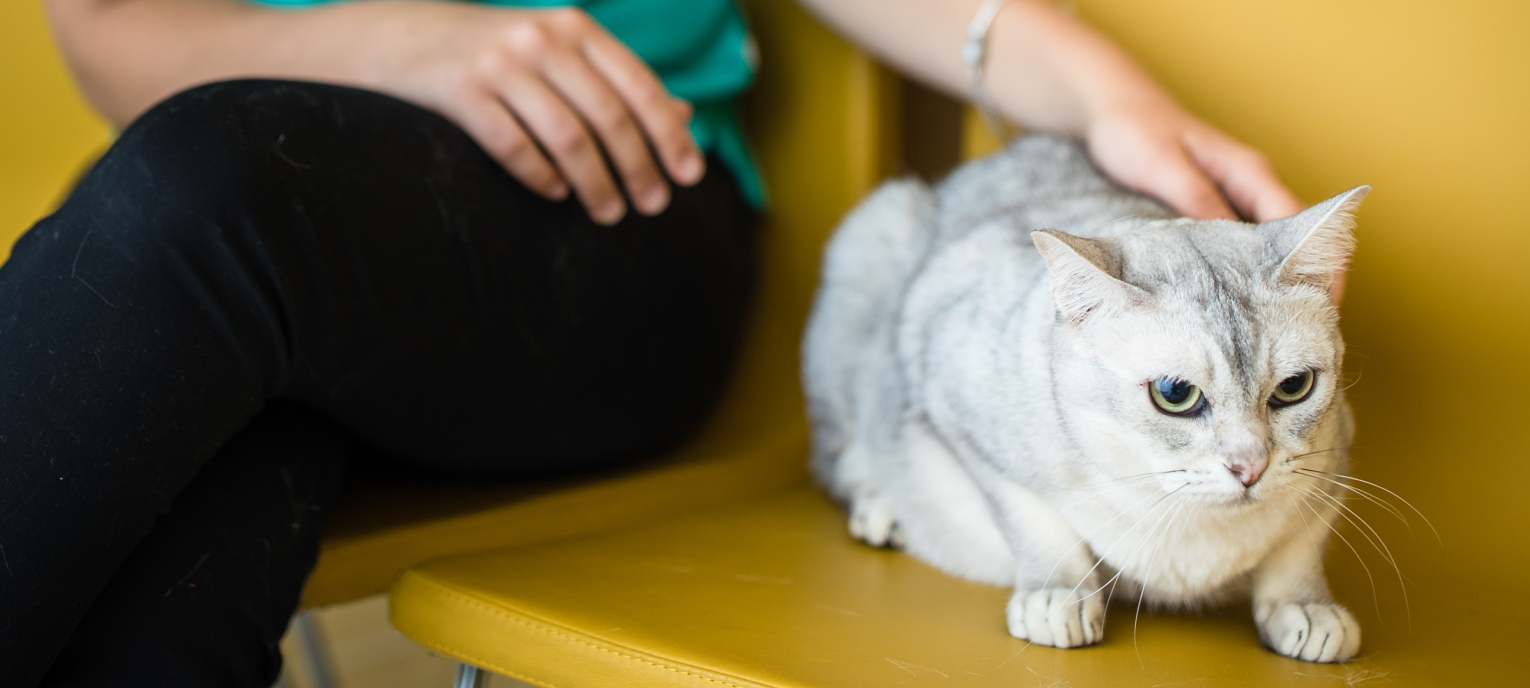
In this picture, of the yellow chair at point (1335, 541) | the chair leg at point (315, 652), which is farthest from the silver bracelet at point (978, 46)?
the chair leg at point (315, 652)

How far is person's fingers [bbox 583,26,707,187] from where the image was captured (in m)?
0.92

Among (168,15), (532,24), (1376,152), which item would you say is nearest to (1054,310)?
(1376,152)

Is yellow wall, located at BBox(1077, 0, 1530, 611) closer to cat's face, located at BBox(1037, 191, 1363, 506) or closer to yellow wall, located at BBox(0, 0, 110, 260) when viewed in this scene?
cat's face, located at BBox(1037, 191, 1363, 506)

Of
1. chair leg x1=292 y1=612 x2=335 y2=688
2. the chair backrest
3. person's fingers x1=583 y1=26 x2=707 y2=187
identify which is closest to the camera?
person's fingers x1=583 y1=26 x2=707 y2=187

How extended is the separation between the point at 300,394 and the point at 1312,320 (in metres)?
0.72

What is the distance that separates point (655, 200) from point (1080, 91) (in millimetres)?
410

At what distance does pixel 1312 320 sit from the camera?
2.17 ft

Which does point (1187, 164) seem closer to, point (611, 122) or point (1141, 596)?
point (1141, 596)

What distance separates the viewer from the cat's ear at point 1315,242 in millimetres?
647

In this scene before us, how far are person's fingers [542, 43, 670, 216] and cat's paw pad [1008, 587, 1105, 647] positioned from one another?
502mm

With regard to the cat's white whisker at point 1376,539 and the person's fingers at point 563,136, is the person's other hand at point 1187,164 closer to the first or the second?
the cat's white whisker at point 1376,539

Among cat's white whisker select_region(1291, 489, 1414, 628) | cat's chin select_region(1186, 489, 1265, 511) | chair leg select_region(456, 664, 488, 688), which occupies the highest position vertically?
cat's chin select_region(1186, 489, 1265, 511)

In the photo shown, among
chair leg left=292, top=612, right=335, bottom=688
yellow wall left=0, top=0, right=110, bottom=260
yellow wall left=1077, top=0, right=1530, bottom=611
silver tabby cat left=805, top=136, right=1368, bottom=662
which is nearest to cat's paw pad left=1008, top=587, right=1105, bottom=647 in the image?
silver tabby cat left=805, top=136, right=1368, bottom=662

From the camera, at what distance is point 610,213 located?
3.07 ft
